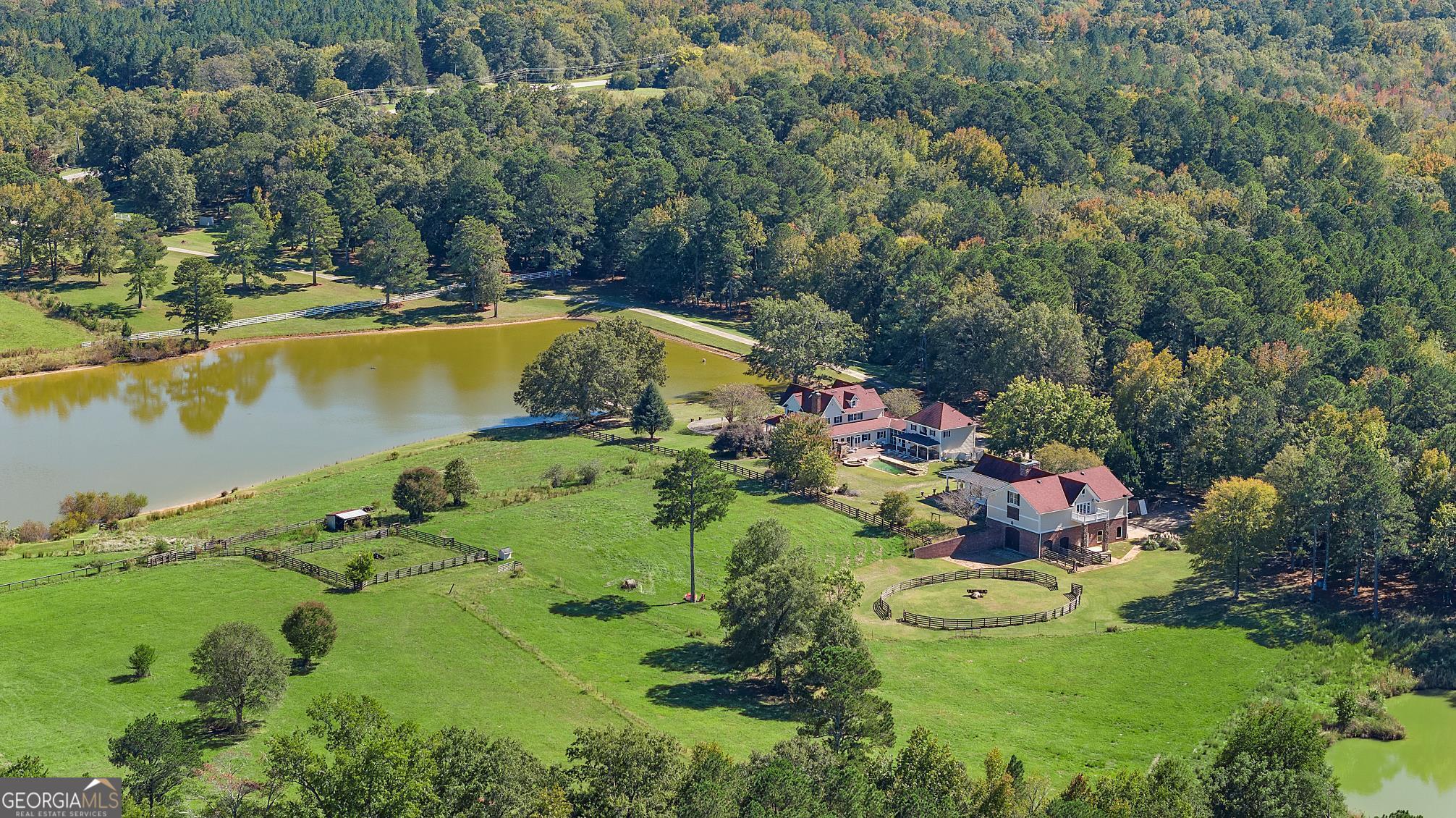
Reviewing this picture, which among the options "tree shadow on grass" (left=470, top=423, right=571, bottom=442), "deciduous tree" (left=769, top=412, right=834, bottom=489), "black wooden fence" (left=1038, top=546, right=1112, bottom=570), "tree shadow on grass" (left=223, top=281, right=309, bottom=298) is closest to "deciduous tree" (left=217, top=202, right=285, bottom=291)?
"tree shadow on grass" (left=223, top=281, right=309, bottom=298)

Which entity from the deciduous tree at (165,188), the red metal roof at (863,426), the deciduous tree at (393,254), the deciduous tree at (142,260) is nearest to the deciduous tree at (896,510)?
the red metal roof at (863,426)

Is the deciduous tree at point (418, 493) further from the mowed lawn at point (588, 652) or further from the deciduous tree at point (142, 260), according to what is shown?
the deciduous tree at point (142, 260)

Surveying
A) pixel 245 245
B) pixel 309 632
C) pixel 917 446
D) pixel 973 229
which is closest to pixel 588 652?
pixel 309 632

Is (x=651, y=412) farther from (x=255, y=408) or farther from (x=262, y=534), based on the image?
(x=255, y=408)

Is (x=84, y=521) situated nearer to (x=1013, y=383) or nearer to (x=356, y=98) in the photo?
(x=1013, y=383)

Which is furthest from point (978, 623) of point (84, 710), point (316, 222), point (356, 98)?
point (356, 98)

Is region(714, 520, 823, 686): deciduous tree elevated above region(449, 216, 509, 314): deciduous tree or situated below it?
below

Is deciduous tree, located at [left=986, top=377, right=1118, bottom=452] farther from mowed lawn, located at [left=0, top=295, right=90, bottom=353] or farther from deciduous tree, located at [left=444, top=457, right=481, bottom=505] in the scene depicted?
mowed lawn, located at [left=0, top=295, right=90, bottom=353]
